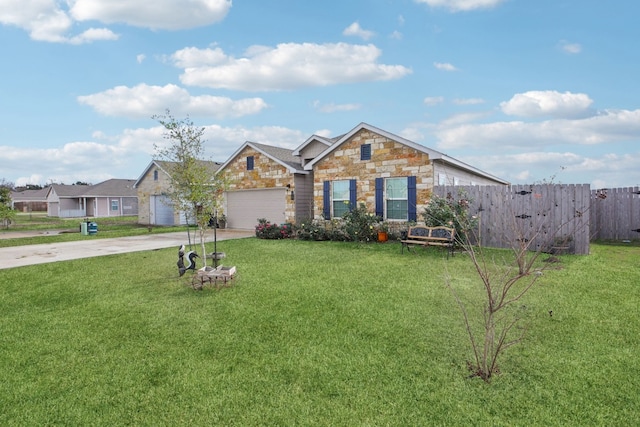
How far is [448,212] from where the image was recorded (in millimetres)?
11500

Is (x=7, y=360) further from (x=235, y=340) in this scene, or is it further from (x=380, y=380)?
(x=380, y=380)

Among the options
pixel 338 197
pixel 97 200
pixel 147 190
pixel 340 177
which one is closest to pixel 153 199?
pixel 147 190

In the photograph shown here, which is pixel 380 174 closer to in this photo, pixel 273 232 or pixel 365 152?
pixel 365 152

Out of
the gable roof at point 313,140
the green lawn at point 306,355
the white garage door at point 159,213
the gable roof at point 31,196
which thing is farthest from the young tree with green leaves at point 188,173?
the gable roof at point 31,196

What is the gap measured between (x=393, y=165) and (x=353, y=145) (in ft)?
6.73

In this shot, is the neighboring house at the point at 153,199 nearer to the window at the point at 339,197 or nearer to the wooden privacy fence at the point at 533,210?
the window at the point at 339,197

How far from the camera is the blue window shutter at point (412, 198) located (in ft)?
42.6

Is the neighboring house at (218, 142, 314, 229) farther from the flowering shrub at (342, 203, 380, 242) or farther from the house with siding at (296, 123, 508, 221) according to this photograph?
the flowering shrub at (342, 203, 380, 242)

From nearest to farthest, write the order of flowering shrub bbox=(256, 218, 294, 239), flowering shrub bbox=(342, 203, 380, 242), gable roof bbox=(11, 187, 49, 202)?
1. flowering shrub bbox=(342, 203, 380, 242)
2. flowering shrub bbox=(256, 218, 294, 239)
3. gable roof bbox=(11, 187, 49, 202)

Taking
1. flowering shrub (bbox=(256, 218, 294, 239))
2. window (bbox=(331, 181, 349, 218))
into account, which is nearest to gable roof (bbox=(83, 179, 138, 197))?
flowering shrub (bbox=(256, 218, 294, 239))

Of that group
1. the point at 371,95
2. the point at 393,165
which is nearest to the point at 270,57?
the point at 371,95

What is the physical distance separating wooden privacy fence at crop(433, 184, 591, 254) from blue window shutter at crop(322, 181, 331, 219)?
4.69 metres

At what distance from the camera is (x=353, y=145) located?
14.5 metres

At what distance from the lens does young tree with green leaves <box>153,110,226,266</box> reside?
7.80 meters
